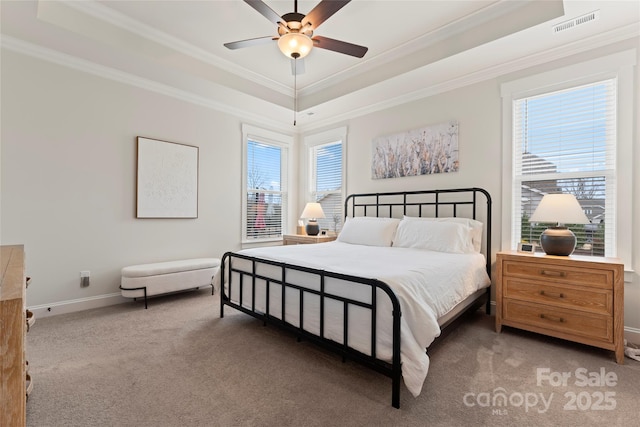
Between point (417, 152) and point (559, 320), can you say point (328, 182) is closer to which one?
point (417, 152)

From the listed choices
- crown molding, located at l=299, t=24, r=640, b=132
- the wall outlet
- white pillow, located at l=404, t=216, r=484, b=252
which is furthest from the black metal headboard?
the wall outlet

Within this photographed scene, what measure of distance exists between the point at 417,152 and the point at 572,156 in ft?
5.24

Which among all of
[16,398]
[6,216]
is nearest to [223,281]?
Result: [6,216]

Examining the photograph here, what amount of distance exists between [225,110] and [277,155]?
1.21 meters

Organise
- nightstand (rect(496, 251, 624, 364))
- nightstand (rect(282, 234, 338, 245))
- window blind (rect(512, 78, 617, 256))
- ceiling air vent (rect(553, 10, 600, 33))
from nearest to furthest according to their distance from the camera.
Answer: nightstand (rect(496, 251, 624, 364)), ceiling air vent (rect(553, 10, 600, 33)), window blind (rect(512, 78, 617, 256)), nightstand (rect(282, 234, 338, 245))

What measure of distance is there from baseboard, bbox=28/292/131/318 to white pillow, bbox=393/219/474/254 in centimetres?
339

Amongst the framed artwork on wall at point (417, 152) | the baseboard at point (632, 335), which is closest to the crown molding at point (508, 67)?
the framed artwork on wall at point (417, 152)

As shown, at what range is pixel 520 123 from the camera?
126 inches

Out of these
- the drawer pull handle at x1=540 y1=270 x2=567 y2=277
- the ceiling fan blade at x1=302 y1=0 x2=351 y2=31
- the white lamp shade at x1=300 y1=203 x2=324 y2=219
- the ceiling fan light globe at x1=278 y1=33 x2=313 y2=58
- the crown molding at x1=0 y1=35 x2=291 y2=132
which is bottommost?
the drawer pull handle at x1=540 y1=270 x2=567 y2=277

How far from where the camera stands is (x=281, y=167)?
546 centimetres

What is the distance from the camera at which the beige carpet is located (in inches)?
63.2

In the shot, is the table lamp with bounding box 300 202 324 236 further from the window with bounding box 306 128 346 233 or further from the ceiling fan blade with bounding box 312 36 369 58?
the ceiling fan blade with bounding box 312 36 369 58

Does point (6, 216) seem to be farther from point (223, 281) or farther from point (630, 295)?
point (630, 295)

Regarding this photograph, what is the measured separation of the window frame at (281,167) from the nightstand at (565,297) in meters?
3.56
